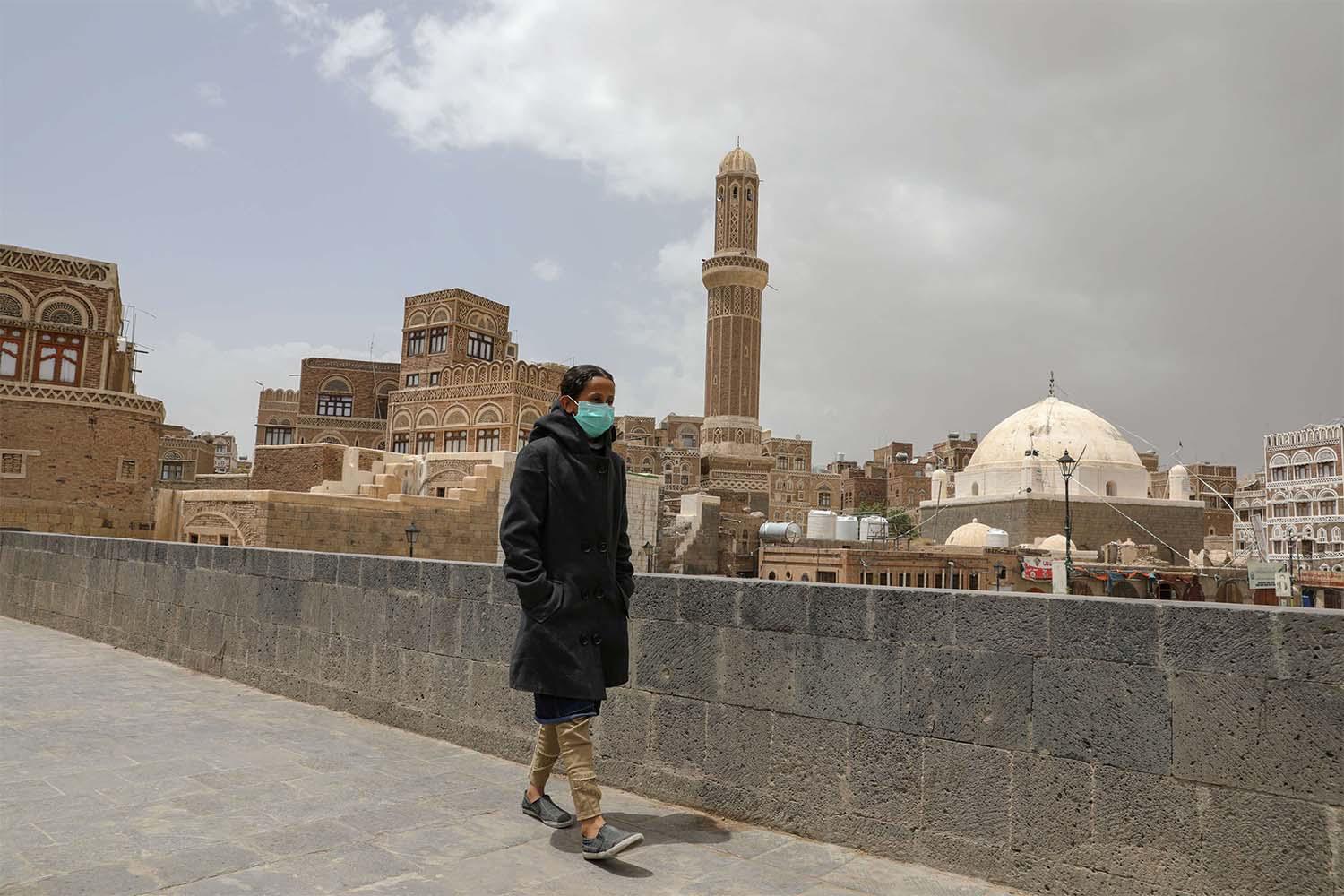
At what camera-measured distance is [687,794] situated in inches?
168

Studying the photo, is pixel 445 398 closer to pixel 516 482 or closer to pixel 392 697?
pixel 392 697

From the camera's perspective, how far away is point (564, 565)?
3568 millimetres

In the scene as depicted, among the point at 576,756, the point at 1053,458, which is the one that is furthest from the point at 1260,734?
the point at 1053,458

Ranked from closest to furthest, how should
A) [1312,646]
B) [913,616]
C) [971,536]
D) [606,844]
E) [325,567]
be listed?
[1312,646]
[606,844]
[913,616]
[325,567]
[971,536]

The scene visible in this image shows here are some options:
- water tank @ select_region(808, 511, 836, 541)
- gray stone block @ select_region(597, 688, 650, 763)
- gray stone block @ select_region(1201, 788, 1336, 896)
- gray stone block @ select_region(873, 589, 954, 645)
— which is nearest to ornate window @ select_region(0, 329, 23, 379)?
gray stone block @ select_region(597, 688, 650, 763)

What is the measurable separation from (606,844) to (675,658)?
121cm

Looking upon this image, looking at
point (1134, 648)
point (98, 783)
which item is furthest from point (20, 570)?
point (1134, 648)

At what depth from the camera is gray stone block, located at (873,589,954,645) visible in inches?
141

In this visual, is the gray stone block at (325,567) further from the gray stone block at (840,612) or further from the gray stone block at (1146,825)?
the gray stone block at (1146,825)

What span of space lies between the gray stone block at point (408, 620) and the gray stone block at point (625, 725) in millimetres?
1571

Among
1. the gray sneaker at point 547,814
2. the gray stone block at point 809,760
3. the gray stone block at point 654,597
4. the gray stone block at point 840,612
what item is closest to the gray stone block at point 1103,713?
the gray stone block at point 840,612

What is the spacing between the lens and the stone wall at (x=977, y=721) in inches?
112

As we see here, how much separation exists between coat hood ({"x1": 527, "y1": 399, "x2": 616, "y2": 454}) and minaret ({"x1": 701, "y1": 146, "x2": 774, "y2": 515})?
5432cm

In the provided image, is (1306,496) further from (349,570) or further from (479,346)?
(349,570)
